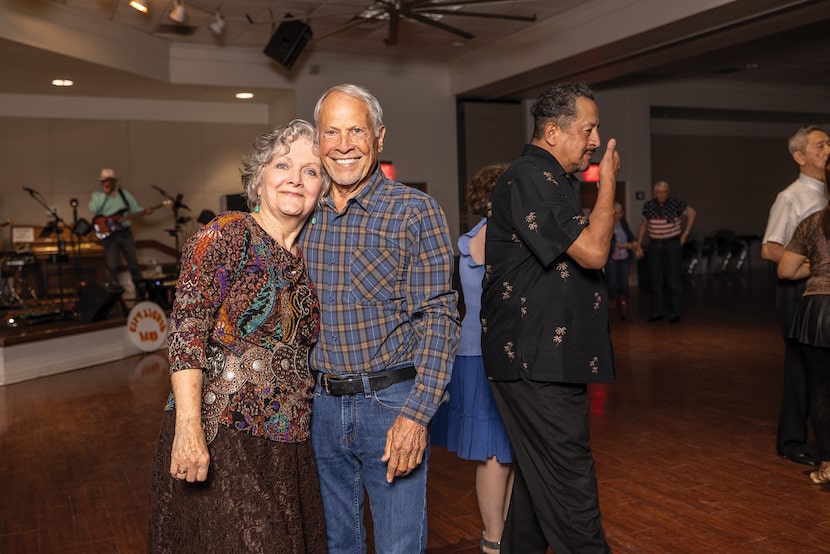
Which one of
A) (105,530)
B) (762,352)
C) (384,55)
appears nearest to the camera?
(105,530)

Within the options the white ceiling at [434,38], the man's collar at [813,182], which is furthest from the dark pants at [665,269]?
the man's collar at [813,182]

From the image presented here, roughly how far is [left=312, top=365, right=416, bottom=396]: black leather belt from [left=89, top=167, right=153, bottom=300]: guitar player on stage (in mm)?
8763

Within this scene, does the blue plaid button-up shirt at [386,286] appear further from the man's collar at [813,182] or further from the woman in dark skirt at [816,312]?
the man's collar at [813,182]

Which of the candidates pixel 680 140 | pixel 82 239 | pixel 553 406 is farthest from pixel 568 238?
pixel 680 140

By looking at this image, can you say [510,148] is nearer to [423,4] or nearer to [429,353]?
[423,4]

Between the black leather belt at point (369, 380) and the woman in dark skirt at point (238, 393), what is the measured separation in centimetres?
8

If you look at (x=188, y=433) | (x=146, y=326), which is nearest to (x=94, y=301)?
(x=146, y=326)

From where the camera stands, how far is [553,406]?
2342 millimetres

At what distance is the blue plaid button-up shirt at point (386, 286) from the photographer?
1.94m

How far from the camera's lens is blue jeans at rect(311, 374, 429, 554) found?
1.97m

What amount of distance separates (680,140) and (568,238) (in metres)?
16.3

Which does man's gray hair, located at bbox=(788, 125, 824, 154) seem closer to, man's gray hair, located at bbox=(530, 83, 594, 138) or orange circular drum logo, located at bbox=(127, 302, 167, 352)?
man's gray hair, located at bbox=(530, 83, 594, 138)

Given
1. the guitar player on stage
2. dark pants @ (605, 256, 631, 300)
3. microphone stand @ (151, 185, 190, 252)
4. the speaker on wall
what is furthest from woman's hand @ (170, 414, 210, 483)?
microphone stand @ (151, 185, 190, 252)

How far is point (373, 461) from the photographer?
6.52ft
